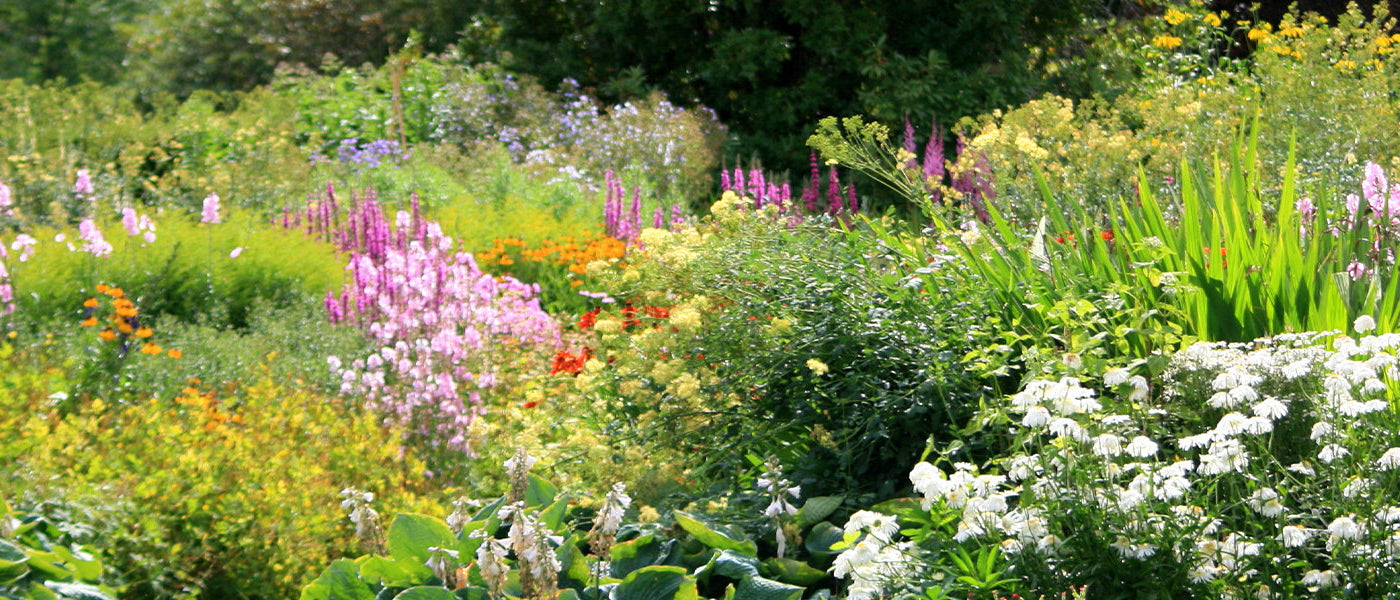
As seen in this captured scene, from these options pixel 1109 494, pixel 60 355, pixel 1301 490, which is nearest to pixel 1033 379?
pixel 1109 494

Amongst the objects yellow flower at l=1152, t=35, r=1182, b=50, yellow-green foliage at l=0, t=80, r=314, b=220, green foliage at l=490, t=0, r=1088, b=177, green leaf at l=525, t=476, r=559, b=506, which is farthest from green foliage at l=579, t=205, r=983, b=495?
yellow flower at l=1152, t=35, r=1182, b=50

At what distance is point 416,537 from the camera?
121 inches

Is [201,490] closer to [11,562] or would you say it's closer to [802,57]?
[11,562]

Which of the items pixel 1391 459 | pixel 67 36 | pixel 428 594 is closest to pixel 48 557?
pixel 428 594

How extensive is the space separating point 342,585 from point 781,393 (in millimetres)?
1326

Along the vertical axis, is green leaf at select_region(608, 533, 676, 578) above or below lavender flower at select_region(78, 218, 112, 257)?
below

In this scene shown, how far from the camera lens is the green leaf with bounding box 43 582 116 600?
9.57ft

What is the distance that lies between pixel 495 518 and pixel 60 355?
2.99m

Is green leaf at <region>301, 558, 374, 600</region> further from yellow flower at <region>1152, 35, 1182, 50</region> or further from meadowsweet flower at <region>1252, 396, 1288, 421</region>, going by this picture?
yellow flower at <region>1152, 35, 1182, 50</region>

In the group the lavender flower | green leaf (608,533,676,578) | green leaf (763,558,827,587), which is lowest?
green leaf (763,558,827,587)

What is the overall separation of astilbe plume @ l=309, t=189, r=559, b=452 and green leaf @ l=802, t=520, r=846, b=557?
6.56 ft

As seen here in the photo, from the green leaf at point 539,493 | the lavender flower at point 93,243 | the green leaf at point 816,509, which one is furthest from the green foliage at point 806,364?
the lavender flower at point 93,243

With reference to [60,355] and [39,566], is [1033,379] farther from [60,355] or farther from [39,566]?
[60,355]

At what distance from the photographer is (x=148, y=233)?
20.5 feet
